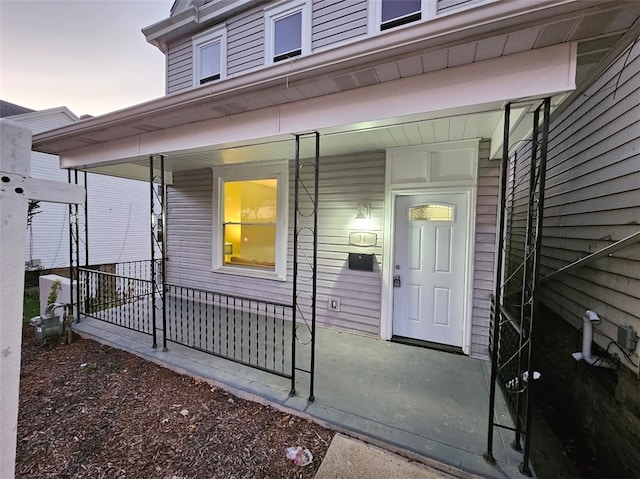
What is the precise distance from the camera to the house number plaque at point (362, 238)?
3914 mm

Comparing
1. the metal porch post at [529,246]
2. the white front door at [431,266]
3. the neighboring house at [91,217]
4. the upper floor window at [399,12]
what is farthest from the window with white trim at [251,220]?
the neighboring house at [91,217]

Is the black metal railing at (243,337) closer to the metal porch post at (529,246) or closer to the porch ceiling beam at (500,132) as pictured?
the metal porch post at (529,246)

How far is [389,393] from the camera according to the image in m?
2.66

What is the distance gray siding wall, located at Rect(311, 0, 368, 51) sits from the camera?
14.4ft

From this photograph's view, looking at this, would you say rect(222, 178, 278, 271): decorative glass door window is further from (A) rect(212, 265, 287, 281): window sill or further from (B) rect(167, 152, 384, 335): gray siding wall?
(B) rect(167, 152, 384, 335): gray siding wall

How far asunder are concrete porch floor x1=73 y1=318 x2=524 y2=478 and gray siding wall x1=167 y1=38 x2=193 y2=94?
5.32 metres

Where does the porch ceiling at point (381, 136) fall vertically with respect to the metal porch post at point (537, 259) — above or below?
above

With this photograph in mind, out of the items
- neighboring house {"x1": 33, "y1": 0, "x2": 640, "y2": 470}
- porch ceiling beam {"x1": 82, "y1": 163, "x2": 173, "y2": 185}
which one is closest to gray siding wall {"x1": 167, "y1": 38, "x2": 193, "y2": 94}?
neighboring house {"x1": 33, "y1": 0, "x2": 640, "y2": 470}

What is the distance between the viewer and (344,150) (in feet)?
12.7

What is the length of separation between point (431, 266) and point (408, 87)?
2.38 meters

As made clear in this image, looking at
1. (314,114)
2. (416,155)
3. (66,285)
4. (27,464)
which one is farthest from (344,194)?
(66,285)

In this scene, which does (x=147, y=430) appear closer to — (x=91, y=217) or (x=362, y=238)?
(x=362, y=238)

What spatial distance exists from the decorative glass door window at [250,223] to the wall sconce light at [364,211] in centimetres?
152

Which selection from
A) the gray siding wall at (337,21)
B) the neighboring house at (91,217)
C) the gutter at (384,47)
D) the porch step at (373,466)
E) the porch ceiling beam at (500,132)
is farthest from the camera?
the neighboring house at (91,217)
